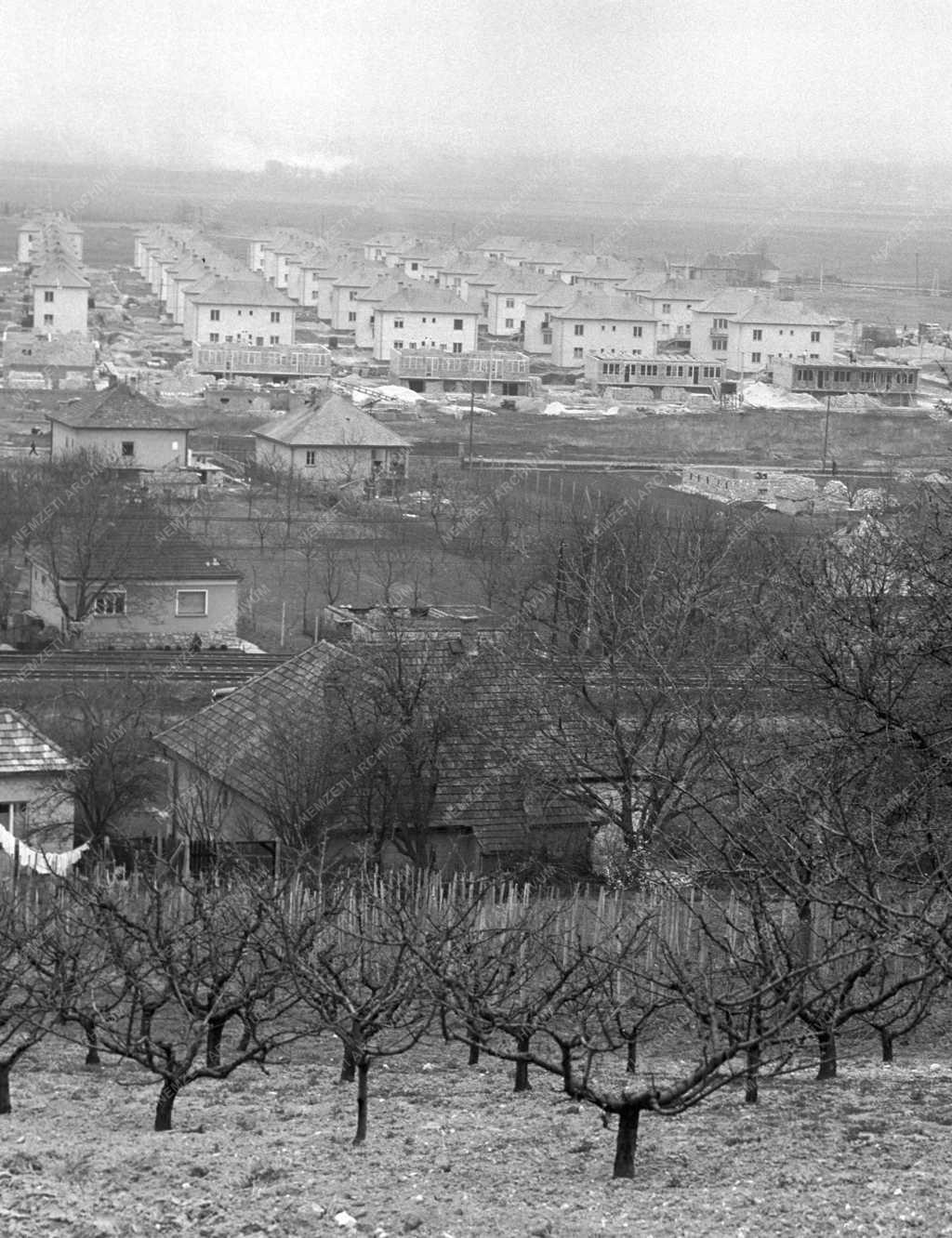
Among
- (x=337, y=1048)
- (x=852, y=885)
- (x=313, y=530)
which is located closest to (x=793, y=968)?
(x=852, y=885)

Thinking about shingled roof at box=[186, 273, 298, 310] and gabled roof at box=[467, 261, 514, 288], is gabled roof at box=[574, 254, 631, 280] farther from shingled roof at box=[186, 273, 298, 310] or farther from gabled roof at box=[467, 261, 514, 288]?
shingled roof at box=[186, 273, 298, 310]

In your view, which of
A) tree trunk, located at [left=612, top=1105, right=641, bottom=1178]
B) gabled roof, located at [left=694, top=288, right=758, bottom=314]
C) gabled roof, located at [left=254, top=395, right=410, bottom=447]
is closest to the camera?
tree trunk, located at [left=612, top=1105, right=641, bottom=1178]

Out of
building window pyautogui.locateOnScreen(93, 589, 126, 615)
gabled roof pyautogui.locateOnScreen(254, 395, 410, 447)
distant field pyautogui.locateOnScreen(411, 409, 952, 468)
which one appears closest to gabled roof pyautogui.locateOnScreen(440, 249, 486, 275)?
distant field pyautogui.locateOnScreen(411, 409, 952, 468)

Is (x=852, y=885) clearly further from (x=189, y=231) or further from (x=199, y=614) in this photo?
(x=189, y=231)

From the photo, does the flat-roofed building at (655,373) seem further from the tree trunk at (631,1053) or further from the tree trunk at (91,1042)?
the tree trunk at (631,1053)

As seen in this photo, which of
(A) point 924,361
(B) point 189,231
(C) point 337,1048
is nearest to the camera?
(C) point 337,1048

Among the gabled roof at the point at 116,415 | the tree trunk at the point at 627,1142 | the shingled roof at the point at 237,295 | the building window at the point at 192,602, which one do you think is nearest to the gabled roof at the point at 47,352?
the shingled roof at the point at 237,295
